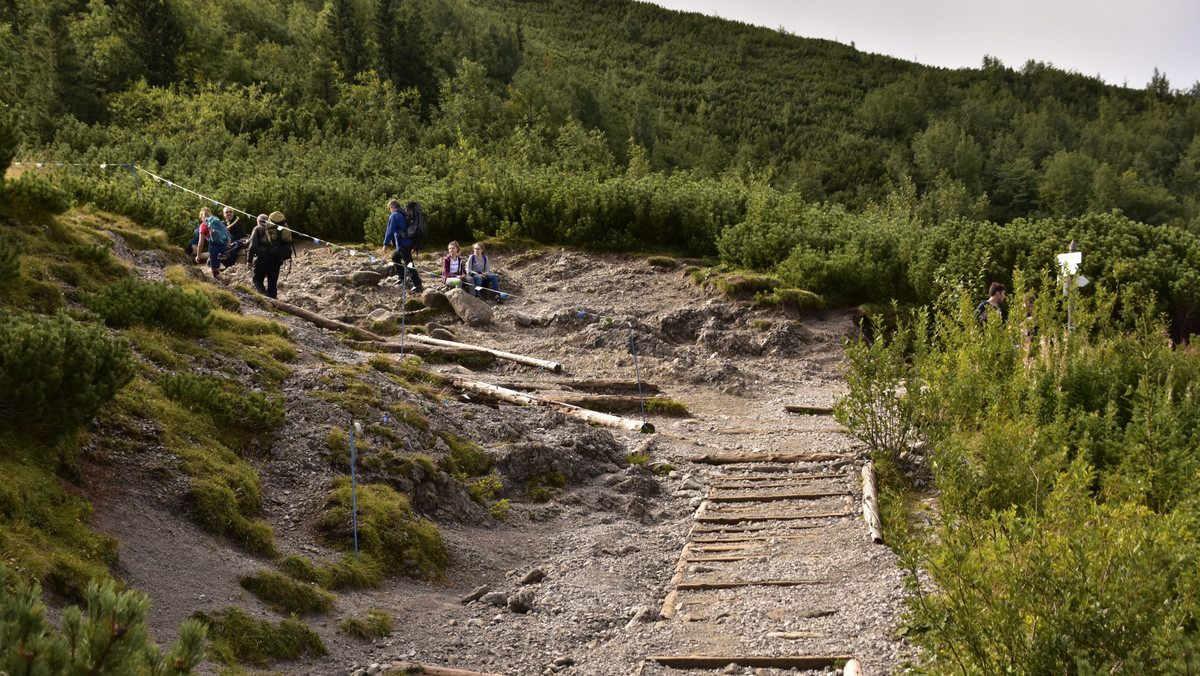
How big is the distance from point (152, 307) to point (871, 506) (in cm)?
743

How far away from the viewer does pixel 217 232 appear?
17781 millimetres

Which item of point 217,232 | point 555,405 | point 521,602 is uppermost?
point 217,232

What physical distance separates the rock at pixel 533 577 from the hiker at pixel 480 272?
38.7 ft

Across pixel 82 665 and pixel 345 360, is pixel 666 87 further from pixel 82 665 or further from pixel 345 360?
pixel 82 665

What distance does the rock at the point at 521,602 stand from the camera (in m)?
7.11

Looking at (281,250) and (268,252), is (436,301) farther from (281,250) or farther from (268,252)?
(268,252)

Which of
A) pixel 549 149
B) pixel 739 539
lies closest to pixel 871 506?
pixel 739 539

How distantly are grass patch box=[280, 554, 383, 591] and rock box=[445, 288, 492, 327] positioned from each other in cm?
1055

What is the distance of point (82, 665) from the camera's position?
2.69 m

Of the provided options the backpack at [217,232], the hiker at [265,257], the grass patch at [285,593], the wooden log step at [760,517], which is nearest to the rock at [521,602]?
the grass patch at [285,593]

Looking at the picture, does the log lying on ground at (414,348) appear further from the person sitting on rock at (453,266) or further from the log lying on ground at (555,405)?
the person sitting on rock at (453,266)

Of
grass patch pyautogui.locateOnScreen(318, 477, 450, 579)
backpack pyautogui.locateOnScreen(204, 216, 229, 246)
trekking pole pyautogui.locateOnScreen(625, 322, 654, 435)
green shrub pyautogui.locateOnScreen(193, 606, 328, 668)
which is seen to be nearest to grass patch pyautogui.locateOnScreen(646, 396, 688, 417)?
trekking pole pyautogui.locateOnScreen(625, 322, 654, 435)

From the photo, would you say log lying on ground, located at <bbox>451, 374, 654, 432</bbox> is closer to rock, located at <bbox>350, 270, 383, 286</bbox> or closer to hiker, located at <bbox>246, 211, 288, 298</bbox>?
hiker, located at <bbox>246, 211, 288, 298</bbox>

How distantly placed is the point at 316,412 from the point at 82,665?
263 inches
